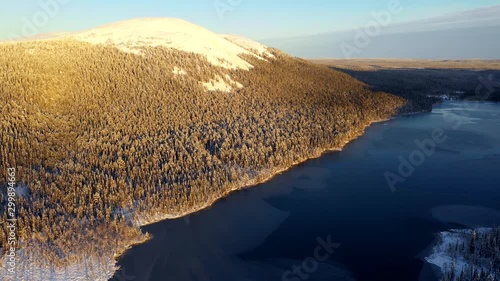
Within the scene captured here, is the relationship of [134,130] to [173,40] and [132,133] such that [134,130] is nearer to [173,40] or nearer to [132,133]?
[132,133]

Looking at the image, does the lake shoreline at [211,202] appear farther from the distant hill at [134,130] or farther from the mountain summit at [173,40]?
the mountain summit at [173,40]

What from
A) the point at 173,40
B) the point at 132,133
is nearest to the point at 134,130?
the point at 132,133

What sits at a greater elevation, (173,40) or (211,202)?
(173,40)

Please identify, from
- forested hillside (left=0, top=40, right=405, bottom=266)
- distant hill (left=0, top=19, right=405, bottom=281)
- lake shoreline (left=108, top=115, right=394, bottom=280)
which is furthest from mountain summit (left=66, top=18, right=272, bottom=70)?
lake shoreline (left=108, top=115, right=394, bottom=280)

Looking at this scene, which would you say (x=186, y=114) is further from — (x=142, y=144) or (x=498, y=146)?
(x=498, y=146)

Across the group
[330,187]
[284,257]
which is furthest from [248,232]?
[330,187]

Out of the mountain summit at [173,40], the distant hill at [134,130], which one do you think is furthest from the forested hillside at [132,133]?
the mountain summit at [173,40]
